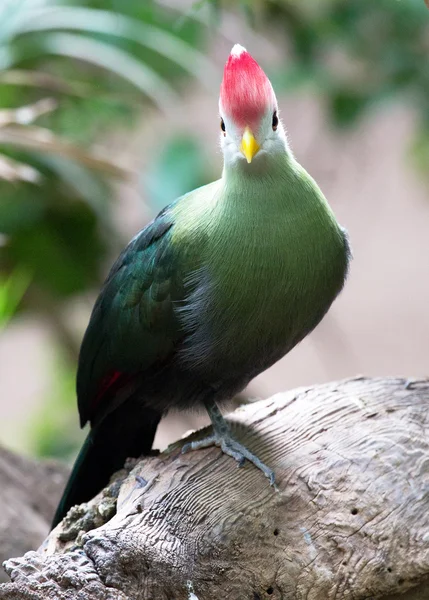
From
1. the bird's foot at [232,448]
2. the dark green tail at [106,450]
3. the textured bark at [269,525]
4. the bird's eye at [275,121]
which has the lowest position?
the textured bark at [269,525]

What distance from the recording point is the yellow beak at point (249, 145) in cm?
195

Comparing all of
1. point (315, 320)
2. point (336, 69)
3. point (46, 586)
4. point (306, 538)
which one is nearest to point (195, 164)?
point (336, 69)

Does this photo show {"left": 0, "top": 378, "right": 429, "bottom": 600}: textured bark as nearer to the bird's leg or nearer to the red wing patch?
the bird's leg

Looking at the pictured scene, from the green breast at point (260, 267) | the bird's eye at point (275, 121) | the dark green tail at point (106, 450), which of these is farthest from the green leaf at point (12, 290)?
the bird's eye at point (275, 121)

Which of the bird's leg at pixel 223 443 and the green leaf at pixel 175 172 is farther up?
the green leaf at pixel 175 172

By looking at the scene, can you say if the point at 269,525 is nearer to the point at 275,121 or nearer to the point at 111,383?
the point at 111,383

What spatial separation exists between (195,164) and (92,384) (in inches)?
72.8

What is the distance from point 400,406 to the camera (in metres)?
2.32

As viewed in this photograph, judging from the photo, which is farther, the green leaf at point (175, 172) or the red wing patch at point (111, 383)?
the green leaf at point (175, 172)

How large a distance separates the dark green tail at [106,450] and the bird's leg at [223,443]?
0.72 feet

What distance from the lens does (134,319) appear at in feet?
7.41

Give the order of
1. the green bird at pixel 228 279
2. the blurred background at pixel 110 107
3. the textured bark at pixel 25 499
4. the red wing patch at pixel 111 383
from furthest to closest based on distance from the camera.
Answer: the blurred background at pixel 110 107 < the textured bark at pixel 25 499 < the red wing patch at pixel 111 383 < the green bird at pixel 228 279

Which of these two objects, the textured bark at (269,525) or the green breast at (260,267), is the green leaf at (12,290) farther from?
the green breast at (260,267)

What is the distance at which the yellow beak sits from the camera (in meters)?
1.95
